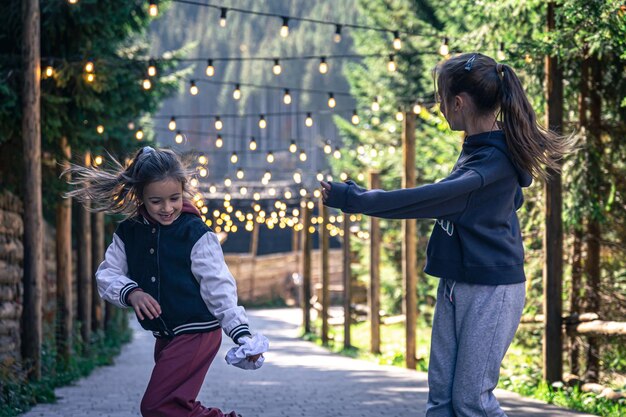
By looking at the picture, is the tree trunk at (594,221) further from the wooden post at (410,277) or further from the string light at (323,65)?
the string light at (323,65)

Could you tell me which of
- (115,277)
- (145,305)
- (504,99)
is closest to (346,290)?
(115,277)

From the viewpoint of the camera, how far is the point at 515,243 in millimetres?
4766

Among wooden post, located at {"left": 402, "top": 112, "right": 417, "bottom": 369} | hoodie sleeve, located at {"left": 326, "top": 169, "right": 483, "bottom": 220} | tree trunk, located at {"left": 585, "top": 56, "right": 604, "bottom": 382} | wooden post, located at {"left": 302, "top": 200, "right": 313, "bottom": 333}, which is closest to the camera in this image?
hoodie sleeve, located at {"left": 326, "top": 169, "right": 483, "bottom": 220}

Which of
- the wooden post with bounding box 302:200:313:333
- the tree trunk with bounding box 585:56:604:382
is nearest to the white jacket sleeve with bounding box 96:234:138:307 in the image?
the tree trunk with bounding box 585:56:604:382

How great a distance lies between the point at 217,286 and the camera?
5.17 meters

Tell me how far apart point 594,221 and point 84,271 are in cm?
820

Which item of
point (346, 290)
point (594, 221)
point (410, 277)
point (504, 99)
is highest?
point (504, 99)

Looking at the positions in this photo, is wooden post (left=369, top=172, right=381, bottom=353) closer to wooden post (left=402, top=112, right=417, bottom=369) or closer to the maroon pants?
wooden post (left=402, top=112, right=417, bottom=369)

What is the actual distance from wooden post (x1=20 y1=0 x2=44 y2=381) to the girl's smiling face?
23.7 feet

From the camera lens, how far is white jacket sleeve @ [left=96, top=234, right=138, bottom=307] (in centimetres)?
529

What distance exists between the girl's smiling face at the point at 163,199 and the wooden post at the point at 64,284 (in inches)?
394

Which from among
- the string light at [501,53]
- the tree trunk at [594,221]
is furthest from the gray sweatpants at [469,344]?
the tree trunk at [594,221]

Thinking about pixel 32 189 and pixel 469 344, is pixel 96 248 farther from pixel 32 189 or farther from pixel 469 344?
pixel 469 344

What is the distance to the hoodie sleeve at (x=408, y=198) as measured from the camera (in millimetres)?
4531
